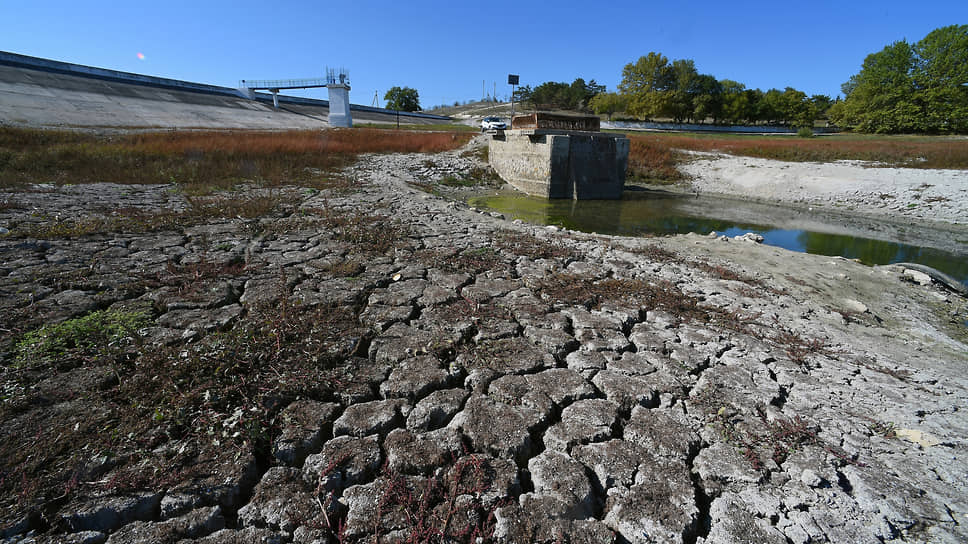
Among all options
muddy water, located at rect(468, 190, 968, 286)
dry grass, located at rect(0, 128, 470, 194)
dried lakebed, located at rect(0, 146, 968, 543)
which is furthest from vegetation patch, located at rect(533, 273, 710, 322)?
dry grass, located at rect(0, 128, 470, 194)

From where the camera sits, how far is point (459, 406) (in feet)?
7.64

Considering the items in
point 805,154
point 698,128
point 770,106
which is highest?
point 770,106

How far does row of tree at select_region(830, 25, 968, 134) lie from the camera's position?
3153 centimetres

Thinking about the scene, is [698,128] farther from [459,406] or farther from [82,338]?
[82,338]

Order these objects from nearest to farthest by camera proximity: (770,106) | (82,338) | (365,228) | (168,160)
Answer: (82,338), (365,228), (168,160), (770,106)

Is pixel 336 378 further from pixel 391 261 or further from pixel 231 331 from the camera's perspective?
pixel 391 261

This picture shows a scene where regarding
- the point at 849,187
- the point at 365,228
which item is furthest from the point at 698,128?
the point at 365,228

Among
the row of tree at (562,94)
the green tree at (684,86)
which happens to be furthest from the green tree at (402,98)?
the green tree at (684,86)

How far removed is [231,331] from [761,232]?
443 inches

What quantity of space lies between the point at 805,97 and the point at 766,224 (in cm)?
5857

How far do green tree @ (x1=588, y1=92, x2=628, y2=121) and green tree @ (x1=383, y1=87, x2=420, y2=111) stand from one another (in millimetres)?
22453

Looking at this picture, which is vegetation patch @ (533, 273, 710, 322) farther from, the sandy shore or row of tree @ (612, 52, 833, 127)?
row of tree @ (612, 52, 833, 127)

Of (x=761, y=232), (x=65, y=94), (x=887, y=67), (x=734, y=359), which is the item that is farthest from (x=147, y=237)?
(x=887, y=67)

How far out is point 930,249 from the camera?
8578 millimetres
